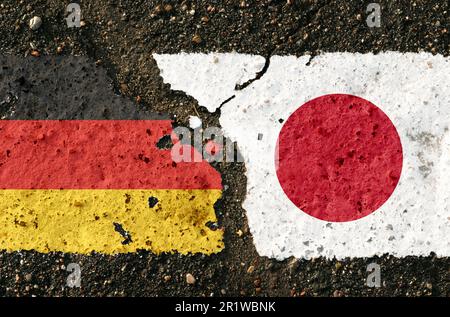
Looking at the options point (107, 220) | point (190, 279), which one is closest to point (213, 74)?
Result: point (107, 220)

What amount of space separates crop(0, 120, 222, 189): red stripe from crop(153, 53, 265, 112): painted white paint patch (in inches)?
8.7

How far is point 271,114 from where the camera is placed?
9.04ft

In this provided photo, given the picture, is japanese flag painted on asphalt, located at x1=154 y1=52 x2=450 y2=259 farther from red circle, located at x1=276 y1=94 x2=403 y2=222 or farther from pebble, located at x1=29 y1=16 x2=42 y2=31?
pebble, located at x1=29 y1=16 x2=42 y2=31

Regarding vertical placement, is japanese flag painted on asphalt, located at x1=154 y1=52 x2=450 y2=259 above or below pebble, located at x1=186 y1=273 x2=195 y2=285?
above

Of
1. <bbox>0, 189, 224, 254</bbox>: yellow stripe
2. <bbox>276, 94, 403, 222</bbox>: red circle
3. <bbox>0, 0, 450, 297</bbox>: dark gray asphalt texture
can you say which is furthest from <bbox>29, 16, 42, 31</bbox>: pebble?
<bbox>276, 94, 403, 222</bbox>: red circle

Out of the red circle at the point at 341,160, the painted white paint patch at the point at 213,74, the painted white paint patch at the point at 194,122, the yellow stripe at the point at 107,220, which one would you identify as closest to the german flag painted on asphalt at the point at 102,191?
the yellow stripe at the point at 107,220

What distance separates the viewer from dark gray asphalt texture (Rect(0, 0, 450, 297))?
109 inches

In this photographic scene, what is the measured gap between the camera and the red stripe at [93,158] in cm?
276

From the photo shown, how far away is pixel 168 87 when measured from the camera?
278 cm

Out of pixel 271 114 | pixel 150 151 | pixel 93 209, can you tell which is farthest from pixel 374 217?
pixel 93 209

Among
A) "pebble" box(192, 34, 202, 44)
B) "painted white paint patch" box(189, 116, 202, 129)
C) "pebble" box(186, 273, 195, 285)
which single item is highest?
"pebble" box(192, 34, 202, 44)

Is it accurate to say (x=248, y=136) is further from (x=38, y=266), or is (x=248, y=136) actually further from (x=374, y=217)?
(x=38, y=266)
